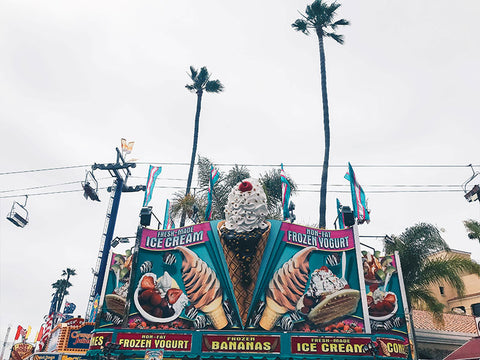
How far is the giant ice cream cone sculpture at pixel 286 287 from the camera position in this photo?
17781 millimetres

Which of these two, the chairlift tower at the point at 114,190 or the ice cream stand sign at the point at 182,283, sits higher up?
the chairlift tower at the point at 114,190

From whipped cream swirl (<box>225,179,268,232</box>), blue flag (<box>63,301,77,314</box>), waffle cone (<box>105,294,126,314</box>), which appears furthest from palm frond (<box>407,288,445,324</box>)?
blue flag (<box>63,301,77,314</box>)

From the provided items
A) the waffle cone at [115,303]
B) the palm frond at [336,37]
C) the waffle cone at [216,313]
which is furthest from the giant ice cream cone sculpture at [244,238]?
the palm frond at [336,37]

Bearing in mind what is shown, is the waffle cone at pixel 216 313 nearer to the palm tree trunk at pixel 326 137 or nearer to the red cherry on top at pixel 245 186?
the red cherry on top at pixel 245 186

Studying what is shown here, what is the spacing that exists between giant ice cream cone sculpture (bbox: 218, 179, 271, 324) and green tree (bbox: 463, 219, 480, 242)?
15.7 meters

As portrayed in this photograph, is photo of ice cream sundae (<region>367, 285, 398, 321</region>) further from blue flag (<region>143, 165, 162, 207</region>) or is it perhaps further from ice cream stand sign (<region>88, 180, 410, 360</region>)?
blue flag (<region>143, 165, 162, 207</region>)

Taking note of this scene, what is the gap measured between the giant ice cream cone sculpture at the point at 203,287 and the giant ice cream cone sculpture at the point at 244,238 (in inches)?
34.7

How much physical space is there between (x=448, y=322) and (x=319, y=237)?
43.4ft

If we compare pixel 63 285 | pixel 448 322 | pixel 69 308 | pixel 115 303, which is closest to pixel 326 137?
pixel 448 322

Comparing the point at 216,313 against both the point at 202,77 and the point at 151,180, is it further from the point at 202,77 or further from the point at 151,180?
the point at 202,77

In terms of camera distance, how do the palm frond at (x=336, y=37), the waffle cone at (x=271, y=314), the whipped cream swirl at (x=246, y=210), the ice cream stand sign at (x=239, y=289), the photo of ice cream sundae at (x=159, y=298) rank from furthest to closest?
the palm frond at (x=336, y=37) → the whipped cream swirl at (x=246, y=210) → the photo of ice cream sundae at (x=159, y=298) → the waffle cone at (x=271, y=314) → the ice cream stand sign at (x=239, y=289)

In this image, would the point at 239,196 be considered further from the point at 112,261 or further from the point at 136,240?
the point at 112,261

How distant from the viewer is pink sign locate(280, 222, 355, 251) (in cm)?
1912

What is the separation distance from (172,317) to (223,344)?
3.17 meters
